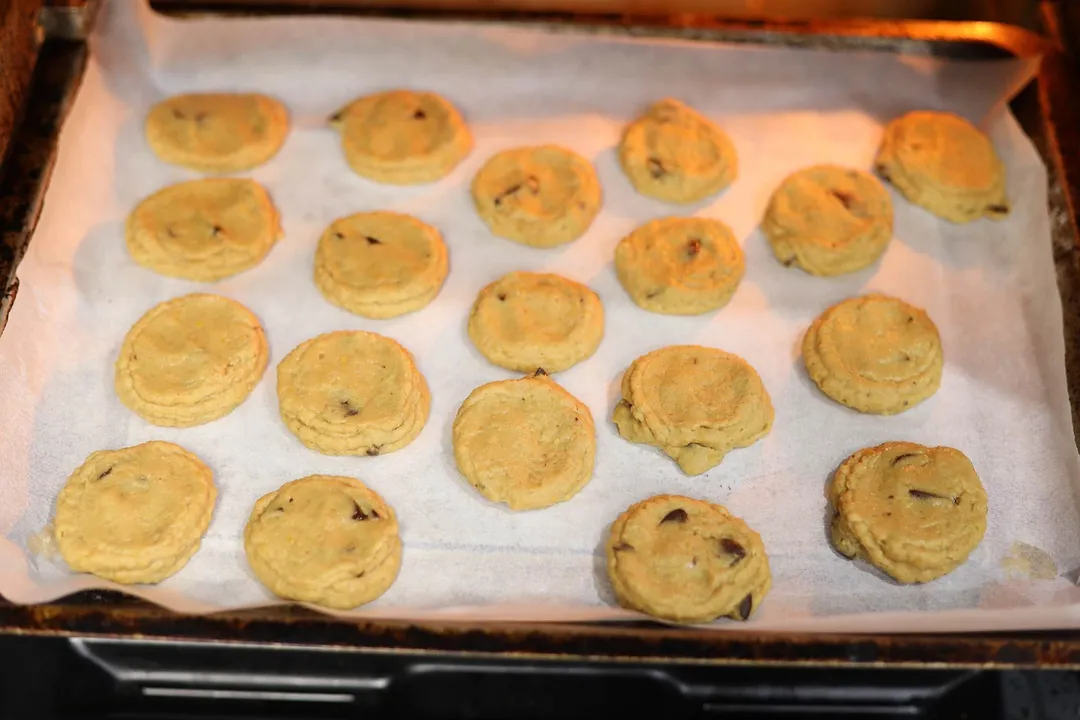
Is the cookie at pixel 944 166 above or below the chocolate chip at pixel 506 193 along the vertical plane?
above

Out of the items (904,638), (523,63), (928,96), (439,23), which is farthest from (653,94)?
(904,638)

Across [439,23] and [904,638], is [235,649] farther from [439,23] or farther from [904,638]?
[439,23]

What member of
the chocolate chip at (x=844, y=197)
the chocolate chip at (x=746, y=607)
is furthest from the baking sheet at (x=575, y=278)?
the chocolate chip at (x=844, y=197)

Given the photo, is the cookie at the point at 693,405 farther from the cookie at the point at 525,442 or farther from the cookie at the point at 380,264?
the cookie at the point at 380,264

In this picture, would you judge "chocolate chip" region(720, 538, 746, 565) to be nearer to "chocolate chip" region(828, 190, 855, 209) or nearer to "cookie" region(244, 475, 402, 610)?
"cookie" region(244, 475, 402, 610)

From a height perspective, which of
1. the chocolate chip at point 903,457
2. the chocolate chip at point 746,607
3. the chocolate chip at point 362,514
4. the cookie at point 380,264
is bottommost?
the chocolate chip at point 746,607

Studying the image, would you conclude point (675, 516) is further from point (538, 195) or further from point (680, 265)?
point (538, 195)
